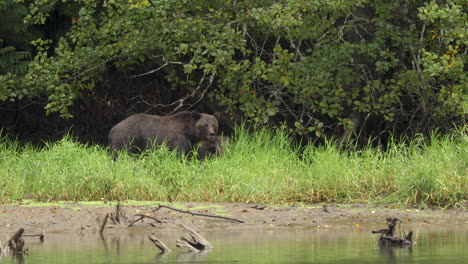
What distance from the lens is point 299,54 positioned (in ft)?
47.5

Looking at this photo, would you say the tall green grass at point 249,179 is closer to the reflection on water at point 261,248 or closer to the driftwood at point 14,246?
the reflection on water at point 261,248

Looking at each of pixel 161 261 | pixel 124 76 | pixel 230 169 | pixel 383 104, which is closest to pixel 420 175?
pixel 230 169

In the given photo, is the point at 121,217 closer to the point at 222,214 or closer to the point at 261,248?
the point at 222,214

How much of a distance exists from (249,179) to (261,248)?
11.9 feet

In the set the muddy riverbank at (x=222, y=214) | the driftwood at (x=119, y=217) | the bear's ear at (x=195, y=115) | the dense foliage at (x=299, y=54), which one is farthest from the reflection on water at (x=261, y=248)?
the dense foliage at (x=299, y=54)

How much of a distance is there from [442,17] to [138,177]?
4.86m

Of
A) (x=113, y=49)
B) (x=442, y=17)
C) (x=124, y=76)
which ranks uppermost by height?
(x=442, y=17)

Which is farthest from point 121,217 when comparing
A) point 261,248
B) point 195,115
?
point 195,115

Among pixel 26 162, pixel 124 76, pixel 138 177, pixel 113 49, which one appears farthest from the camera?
pixel 124 76

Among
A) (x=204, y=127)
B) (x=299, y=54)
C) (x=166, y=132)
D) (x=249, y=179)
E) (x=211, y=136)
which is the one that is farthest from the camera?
(x=299, y=54)

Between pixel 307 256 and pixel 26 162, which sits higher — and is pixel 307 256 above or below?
above

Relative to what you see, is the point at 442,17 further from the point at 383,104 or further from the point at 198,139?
the point at 198,139

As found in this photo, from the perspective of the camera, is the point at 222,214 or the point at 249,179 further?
the point at 249,179

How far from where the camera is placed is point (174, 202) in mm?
10703
